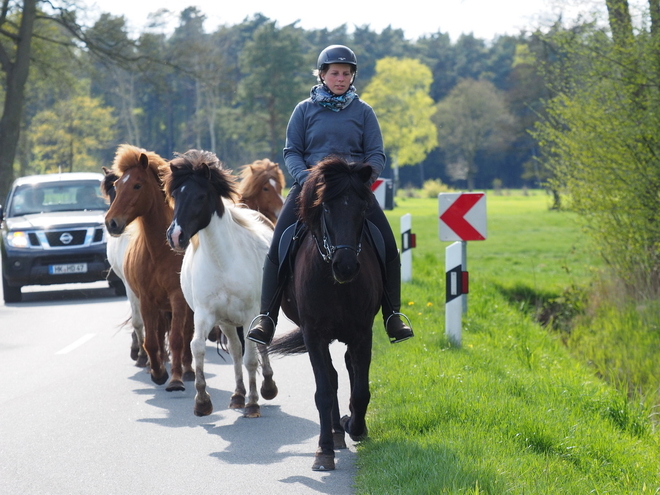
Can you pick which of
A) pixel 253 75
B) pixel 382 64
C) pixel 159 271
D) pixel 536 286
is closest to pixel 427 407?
pixel 159 271

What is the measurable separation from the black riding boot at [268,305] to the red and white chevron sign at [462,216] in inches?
188

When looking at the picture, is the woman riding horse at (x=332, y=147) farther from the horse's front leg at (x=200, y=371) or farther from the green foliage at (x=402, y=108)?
the green foliage at (x=402, y=108)

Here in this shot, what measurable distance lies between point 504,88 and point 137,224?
4483 inches

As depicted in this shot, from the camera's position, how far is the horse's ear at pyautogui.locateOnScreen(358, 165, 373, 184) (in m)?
5.83

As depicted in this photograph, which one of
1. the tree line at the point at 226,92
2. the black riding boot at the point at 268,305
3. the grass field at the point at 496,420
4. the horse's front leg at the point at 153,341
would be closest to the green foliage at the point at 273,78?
the tree line at the point at 226,92

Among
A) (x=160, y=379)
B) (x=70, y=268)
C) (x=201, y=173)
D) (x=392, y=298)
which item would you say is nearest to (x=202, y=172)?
(x=201, y=173)

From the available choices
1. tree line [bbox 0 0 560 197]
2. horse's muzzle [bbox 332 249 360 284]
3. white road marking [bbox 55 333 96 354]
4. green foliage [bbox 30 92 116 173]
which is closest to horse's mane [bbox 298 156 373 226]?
horse's muzzle [bbox 332 249 360 284]

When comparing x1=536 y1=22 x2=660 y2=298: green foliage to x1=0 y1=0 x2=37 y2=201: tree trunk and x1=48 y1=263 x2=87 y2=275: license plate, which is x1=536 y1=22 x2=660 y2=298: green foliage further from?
x1=0 y1=0 x2=37 y2=201: tree trunk

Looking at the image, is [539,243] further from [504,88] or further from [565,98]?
[504,88]

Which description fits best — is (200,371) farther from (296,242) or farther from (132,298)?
(132,298)

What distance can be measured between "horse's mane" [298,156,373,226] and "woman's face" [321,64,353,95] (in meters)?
1.02

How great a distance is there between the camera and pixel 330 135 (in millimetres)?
6766

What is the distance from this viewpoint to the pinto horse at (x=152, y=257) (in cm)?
867

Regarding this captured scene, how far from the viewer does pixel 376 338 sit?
35.0ft
